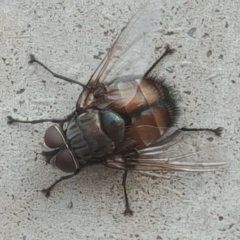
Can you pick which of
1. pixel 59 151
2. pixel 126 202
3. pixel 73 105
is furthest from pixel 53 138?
pixel 126 202

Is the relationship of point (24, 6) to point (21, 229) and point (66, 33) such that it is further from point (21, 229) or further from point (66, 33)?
point (21, 229)

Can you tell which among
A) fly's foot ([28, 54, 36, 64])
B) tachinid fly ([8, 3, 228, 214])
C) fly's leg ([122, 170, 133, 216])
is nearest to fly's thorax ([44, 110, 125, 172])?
tachinid fly ([8, 3, 228, 214])

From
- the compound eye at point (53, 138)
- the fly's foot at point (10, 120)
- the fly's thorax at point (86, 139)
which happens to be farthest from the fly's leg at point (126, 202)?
the fly's foot at point (10, 120)

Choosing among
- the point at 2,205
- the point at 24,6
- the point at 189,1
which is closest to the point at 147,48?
the point at 189,1

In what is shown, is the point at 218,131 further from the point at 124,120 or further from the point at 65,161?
the point at 65,161

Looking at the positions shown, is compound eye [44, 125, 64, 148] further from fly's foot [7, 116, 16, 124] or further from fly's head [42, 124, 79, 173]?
fly's foot [7, 116, 16, 124]

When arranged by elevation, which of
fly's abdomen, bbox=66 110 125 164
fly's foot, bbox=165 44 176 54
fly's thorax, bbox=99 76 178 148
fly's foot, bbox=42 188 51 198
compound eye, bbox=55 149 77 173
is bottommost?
fly's foot, bbox=42 188 51 198

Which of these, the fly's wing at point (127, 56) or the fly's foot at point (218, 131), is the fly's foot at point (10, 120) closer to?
the fly's wing at point (127, 56)
